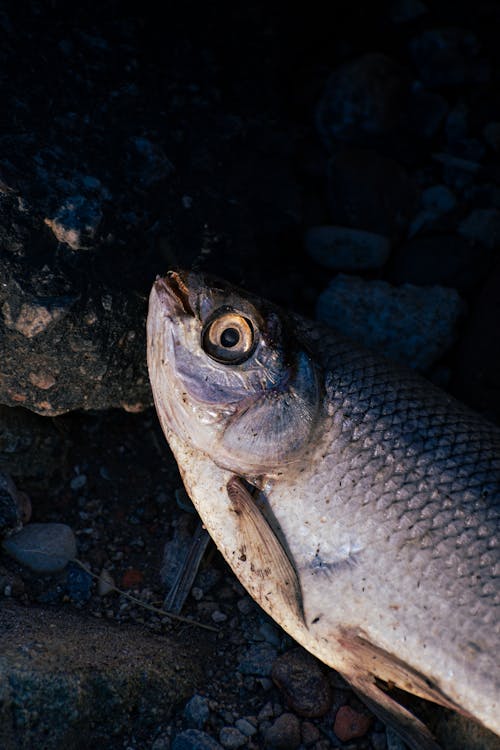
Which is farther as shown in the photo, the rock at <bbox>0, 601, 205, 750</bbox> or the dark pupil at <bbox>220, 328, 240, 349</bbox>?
the dark pupil at <bbox>220, 328, 240, 349</bbox>

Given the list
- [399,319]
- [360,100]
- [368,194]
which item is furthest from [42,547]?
[360,100]

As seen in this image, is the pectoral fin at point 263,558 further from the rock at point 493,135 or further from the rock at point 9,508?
the rock at point 493,135

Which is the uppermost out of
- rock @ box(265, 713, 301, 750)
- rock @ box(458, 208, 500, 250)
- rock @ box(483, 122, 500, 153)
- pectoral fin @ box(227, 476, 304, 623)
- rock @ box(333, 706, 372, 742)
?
rock @ box(483, 122, 500, 153)

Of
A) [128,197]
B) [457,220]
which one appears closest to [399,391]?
[128,197]

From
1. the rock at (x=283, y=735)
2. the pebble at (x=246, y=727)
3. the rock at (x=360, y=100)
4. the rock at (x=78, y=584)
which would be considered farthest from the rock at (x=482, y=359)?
the rock at (x=78, y=584)

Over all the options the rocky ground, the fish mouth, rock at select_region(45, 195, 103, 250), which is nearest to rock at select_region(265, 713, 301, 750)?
the rocky ground

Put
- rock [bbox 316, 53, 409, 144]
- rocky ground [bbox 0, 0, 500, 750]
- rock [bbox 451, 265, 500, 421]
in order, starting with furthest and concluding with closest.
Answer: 1. rock [bbox 316, 53, 409, 144]
2. rock [bbox 451, 265, 500, 421]
3. rocky ground [bbox 0, 0, 500, 750]

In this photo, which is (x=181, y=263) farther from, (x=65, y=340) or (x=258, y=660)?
(x=258, y=660)

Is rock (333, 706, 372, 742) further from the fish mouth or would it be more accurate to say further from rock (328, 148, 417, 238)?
rock (328, 148, 417, 238)
